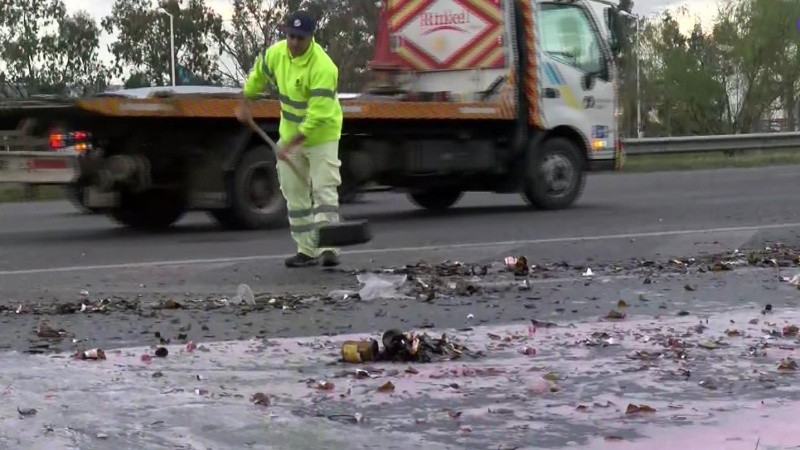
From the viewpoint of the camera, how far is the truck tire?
13.1 metres

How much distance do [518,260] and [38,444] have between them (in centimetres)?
512

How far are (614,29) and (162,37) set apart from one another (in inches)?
1664

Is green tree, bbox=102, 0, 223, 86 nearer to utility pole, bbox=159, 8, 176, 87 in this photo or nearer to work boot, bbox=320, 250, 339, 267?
utility pole, bbox=159, 8, 176, 87

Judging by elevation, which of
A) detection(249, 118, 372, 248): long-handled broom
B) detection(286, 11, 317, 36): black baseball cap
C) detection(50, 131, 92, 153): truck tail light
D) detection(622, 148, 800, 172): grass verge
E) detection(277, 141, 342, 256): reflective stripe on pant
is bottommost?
detection(622, 148, 800, 172): grass verge

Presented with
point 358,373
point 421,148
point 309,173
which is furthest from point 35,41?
point 358,373

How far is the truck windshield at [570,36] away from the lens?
1574cm

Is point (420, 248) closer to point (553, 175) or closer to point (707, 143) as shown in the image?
point (553, 175)

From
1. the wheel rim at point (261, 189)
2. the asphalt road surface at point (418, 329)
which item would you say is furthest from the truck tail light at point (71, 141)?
the wheel rim at point (261, 189)

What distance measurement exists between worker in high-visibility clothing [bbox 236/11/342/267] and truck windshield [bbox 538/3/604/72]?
6.56m

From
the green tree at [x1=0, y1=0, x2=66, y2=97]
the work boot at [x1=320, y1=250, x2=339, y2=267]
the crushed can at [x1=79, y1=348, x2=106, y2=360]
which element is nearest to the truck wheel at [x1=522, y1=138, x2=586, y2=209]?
the work boot at [x1=320, y1=250, x2=339, y2=267]

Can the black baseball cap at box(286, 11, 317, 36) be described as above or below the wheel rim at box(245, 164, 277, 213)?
above

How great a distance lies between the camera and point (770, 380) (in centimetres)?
538

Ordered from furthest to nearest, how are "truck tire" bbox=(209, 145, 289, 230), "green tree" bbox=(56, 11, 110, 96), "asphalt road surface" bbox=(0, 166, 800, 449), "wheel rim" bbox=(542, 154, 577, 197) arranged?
"green tree" bbox=(56, 11, 110, 96), "wheel rim" bbox=(542, 154, 577, 197), "truck tire" bbox=(209, 145, 289, 230), "asphalt road surface" bbox=(0, 166, 800, 449)

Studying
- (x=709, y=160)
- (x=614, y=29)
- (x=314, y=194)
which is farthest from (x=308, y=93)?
(x=709, y=160)
